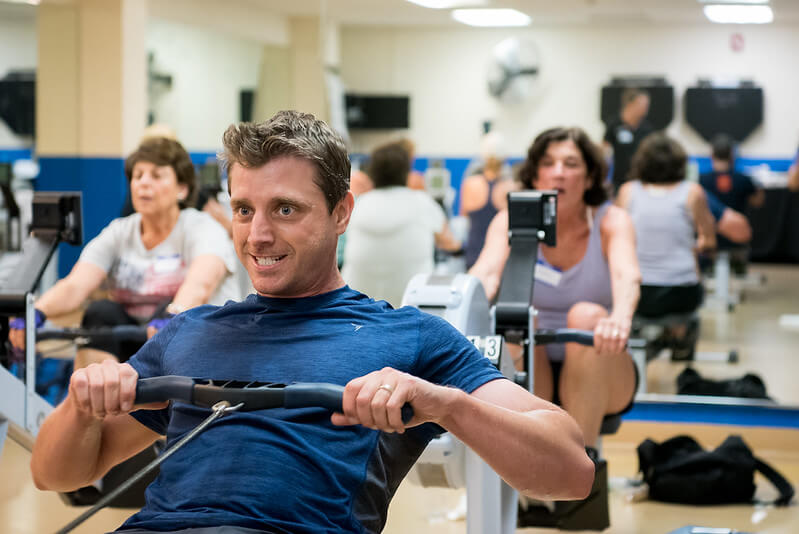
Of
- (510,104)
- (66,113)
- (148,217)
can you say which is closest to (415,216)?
(510,104)

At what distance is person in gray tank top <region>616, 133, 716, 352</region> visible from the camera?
17.4 feet

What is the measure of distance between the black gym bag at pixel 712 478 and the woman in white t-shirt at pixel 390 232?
1.62m

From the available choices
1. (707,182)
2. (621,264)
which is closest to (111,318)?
(621,264)

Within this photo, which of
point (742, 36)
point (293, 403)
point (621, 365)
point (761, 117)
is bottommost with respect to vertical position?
point (621, 365)

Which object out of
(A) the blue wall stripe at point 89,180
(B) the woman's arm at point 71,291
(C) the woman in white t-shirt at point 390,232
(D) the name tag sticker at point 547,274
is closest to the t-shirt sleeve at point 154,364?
(D) the name tag sticker at point 547,274

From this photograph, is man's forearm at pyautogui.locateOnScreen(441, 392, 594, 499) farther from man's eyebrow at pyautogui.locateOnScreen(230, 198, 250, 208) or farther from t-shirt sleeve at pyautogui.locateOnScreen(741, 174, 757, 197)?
t-shirt sleeve at pyautogui.locateOnScreen(741, 174, 757, 197)

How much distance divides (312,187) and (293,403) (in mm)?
437

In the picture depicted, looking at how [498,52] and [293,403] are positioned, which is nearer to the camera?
Answer: [293,403]

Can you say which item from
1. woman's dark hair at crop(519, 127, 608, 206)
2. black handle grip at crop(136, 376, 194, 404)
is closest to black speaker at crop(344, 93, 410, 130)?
woman's dark hair at crop(519, 127, 608, 206)

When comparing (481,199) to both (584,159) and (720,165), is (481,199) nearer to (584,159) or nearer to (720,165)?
(720,165)

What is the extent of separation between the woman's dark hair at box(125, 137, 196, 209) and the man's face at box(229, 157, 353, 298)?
7.03 ft

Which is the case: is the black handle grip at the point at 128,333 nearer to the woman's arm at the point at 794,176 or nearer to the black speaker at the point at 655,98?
the black speaker at the point at 655,98

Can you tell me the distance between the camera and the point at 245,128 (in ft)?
5.80

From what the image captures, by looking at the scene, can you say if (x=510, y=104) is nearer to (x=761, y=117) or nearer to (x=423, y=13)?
(x=423, y=13)
